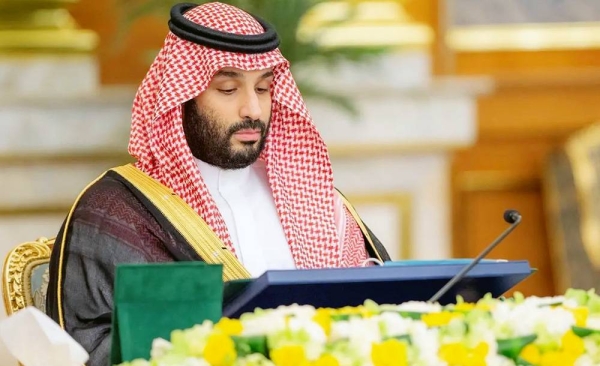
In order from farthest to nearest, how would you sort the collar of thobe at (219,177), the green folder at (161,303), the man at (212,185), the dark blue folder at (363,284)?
the collar of thobe at (219,177), the man at (212,185), the dark blue folder at (363,284), the green folder at (161,303)

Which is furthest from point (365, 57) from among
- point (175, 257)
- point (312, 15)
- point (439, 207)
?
point (175, 257)

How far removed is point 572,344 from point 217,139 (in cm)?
138

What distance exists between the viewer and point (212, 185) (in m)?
3.27

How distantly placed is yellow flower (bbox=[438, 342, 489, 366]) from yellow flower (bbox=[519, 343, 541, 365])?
0.09 metres

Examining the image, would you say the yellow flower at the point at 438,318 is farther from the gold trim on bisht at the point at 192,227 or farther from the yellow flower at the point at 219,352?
the gold trim on bisht at the point at 192,227

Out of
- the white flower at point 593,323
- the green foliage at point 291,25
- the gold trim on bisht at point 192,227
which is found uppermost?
the green foliage at point 291,25

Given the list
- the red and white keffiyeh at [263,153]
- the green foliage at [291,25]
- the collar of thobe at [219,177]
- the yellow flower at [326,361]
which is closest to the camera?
the yellow flower at [326,361]

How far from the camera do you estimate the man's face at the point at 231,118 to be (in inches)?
124

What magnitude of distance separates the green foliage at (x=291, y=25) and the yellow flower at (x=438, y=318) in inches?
115

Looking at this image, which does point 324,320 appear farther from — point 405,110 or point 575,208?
point 575,208

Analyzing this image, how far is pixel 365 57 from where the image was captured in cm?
531

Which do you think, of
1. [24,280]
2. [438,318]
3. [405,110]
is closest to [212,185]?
[24,280]

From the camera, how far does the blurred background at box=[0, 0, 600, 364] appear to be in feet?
16.3

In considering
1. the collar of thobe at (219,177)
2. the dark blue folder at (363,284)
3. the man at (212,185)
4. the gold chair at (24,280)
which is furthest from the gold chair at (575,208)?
the dark blue folder at (363,284)
